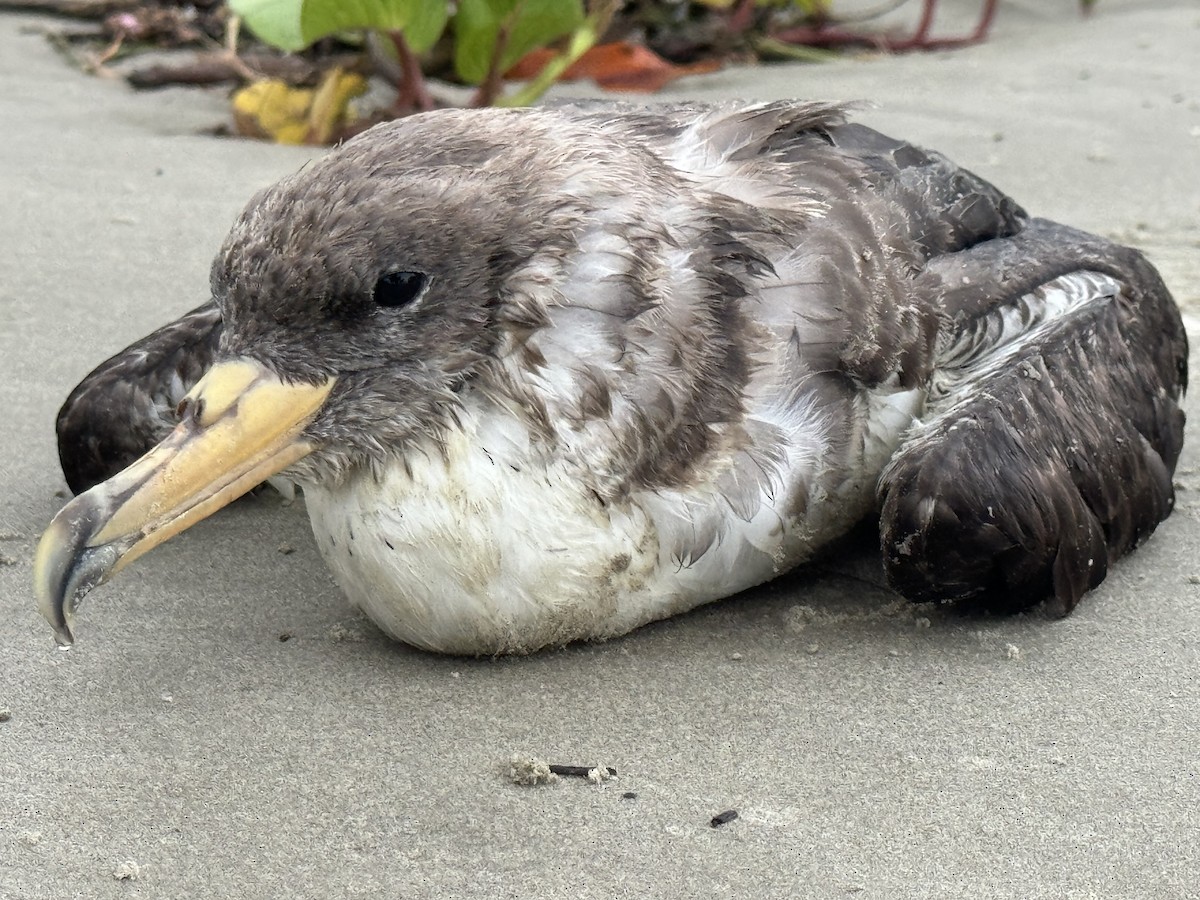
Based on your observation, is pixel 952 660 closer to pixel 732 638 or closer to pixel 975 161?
pixel 732 638

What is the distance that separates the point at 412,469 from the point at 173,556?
3.24 ft

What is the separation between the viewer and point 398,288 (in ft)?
10.5

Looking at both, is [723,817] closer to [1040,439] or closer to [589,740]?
[589,740]

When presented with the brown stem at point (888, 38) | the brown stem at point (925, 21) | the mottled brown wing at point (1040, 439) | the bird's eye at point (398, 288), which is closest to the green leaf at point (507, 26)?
the brown stem at point (888, 38)

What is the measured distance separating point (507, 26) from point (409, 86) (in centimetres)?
46

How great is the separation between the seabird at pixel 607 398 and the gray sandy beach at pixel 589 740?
0.47 ft

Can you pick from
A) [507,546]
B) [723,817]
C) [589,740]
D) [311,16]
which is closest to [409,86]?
[311,16]

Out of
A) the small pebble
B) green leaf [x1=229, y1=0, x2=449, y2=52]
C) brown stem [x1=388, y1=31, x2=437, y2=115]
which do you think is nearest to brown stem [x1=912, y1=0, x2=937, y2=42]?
brown stem [x1=388, y1=31, x2=437, y2=115]

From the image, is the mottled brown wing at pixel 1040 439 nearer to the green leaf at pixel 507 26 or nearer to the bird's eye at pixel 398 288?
the bird's eye at pixel 398 288

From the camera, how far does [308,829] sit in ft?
9.54

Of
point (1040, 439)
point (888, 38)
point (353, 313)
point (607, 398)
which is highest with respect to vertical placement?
point (353, 313)

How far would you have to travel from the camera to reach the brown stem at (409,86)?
21.4ft

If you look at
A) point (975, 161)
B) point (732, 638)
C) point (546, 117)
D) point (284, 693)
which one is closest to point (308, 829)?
point (284, 693)

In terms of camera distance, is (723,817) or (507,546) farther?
(507,546)
